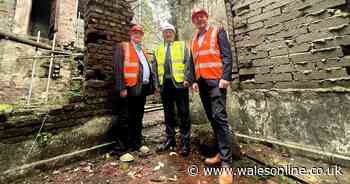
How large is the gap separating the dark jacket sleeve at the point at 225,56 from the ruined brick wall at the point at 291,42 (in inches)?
46.3

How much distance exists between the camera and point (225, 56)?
7.12 feet

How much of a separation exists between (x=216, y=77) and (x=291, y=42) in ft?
4.90

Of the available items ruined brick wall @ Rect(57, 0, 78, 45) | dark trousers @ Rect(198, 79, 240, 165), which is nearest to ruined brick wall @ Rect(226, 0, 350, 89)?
dark trousers @ Rect(198, 79, 240, 165)

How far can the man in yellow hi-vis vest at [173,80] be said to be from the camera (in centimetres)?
258

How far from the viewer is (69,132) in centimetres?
245

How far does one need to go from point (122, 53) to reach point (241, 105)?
2.33 meters

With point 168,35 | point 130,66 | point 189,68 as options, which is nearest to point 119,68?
point 130,66

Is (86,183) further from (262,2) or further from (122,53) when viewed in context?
(262,2)

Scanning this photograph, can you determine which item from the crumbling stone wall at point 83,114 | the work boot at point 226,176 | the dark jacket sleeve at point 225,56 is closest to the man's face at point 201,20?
the dark jacket sleeve at point 225,56

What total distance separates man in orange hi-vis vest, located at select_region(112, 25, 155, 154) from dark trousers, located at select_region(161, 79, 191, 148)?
326 millimetres

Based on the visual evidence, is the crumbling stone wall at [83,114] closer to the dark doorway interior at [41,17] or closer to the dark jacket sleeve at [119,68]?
the dark jacket sleeve at [119,68]

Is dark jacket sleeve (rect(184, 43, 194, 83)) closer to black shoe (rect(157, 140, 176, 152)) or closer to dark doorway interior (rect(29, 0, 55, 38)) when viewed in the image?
black shoe (rect(157, 140, 176, 152))

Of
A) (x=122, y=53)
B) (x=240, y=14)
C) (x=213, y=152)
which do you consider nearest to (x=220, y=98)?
(x=213, y=152)

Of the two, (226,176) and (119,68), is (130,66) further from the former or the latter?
(226,176)
